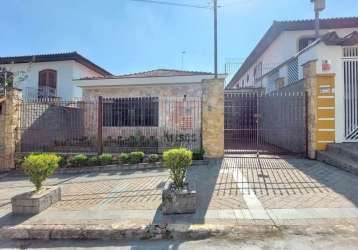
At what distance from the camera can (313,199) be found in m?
6.21

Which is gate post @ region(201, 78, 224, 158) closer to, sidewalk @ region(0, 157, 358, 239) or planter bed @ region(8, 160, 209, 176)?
planter bed @ region(8, 160, 209, 176)

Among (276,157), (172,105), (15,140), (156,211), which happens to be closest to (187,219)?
(156,211)

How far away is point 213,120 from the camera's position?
1087 centimetres

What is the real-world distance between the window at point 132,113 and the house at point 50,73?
18.2ft

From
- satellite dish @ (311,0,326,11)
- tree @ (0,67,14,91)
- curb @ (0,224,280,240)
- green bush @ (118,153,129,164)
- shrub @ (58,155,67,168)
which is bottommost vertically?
curb @ (0,224,280,240)

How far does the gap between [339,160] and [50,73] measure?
1824cm

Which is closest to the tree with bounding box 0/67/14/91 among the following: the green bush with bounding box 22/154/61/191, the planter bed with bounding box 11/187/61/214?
the green bush with bounding box 22/154/61/191

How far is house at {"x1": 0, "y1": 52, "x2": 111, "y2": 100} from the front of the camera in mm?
20547

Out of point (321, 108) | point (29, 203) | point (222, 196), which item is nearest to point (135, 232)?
point (222, 196)

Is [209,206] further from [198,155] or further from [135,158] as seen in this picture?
[135,158]

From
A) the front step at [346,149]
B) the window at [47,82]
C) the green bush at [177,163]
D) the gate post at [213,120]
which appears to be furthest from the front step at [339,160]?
the window at [47,82]

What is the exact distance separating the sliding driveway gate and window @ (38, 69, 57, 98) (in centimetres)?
1163

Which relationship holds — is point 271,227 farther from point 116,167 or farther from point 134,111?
point 134,111

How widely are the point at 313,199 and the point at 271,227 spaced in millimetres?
1762
